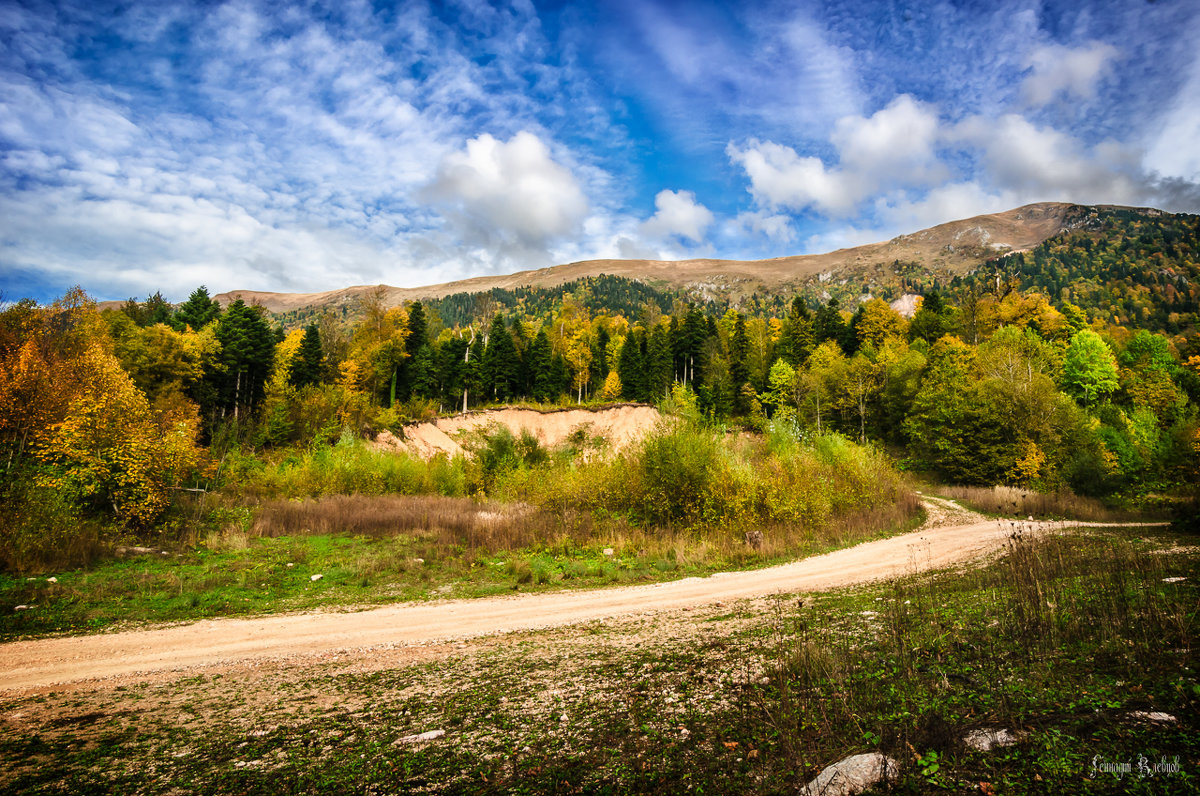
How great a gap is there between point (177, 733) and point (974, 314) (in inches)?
3140

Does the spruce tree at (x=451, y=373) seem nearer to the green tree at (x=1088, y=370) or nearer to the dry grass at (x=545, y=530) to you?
the dry grass at (x=545, y=530)

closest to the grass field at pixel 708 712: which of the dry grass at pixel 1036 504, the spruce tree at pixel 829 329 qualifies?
the dry grass at pixel 1036 504

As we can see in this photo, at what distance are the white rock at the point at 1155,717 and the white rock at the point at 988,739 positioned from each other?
0.97 m

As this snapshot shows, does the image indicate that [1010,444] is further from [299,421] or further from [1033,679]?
[299,421]

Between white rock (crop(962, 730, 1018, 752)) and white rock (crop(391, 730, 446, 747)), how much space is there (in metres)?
4.98

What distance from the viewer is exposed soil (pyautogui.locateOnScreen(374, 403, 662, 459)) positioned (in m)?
55.6

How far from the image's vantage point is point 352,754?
5.25 m

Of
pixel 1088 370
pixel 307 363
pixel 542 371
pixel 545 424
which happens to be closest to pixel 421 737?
pixel 545 424

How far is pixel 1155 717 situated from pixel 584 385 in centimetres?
8166

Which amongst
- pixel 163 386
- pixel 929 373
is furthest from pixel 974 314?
pixel 163 386

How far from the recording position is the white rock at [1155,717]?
3785 millimetres

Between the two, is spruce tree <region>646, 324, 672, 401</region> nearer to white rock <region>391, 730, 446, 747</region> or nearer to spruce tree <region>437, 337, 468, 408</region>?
spruce tree <region>437, 337, 468, 408</region>

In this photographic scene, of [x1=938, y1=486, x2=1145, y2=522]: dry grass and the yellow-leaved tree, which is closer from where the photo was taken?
the yellow-leaved tree

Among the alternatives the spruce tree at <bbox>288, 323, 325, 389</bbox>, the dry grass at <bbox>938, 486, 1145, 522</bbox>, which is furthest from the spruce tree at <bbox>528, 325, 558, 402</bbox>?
the dry grass at <bbox>938, 486, 1145, 522</bbox>
